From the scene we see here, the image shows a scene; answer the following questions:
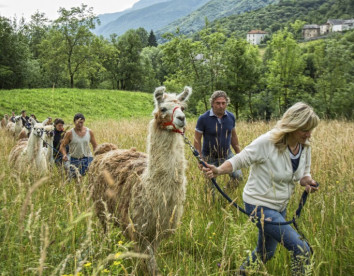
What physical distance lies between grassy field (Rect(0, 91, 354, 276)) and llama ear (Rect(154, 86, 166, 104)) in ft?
4.15

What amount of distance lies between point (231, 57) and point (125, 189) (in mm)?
15196

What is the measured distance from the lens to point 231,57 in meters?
17.4

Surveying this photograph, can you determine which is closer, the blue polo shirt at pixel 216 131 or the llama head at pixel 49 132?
the blue polo shirt at pixel 216 131

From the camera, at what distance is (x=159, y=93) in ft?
11.4

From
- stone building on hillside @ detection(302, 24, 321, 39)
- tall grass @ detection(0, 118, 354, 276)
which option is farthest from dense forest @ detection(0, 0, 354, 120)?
stone building on hillside @ detection(302, 24, 321, 39)

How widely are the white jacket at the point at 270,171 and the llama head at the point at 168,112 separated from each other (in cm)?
72

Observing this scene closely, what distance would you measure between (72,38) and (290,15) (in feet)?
484

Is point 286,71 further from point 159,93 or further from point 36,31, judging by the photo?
point 36,31

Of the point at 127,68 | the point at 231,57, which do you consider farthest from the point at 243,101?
the point at 127,68

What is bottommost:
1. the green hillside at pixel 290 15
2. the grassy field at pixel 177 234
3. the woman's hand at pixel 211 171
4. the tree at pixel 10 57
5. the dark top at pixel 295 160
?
the grassy field at pixel 177 234

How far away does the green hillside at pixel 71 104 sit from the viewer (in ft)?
79.3

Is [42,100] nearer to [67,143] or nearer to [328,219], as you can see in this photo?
[67,143]

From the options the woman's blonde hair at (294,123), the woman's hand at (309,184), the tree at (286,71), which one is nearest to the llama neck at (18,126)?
the woman's blonde hair at (294,123)

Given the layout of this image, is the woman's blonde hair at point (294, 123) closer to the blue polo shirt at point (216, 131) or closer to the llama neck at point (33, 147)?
the blue polo shirt at point (216, 131)
